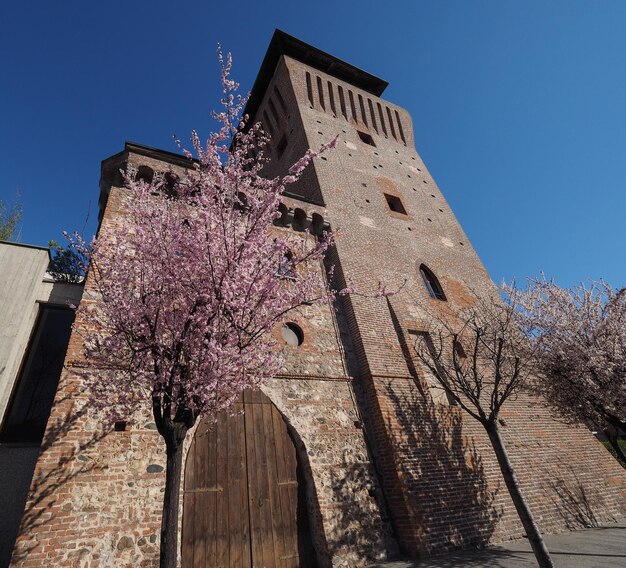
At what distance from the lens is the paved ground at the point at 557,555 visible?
5.97 metres

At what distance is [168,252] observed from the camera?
5465 millimetres

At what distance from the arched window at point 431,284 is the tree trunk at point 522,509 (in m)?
5.32

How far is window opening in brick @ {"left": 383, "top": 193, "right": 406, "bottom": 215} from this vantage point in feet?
47.4

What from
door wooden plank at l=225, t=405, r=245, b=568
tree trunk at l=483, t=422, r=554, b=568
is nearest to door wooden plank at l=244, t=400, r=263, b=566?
door wooden plank at l=225, t=405, r=245, b=568

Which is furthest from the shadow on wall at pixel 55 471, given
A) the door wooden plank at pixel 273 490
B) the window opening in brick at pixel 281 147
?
the window opening in brick at pixel 281 147

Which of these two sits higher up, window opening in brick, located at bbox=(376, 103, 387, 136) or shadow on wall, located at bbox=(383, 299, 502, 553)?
window opening in brick, located at bbox=(376, 103, 387, 136)

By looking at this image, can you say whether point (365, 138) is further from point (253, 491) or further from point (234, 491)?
point (234, 491)

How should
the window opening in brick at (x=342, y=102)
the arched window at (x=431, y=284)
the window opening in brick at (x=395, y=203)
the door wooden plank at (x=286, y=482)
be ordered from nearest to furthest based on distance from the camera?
the door wooden plank at (x=286, y=482)
the arched window at (x=431, y=284)
the window opening in brick at (x=395, y=203)
the window opening in brick at (x=342, y=102)

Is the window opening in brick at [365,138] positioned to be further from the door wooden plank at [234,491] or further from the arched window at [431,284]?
the door wooden plank at [234,491]

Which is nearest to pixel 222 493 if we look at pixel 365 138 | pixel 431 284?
pixel 431 284

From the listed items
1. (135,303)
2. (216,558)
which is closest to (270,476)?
(216,558)

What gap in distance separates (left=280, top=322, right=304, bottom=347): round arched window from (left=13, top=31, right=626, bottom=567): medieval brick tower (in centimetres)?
4

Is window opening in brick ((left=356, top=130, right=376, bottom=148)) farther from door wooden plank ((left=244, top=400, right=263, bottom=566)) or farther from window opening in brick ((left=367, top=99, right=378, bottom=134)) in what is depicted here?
door wooden plank ((left=244, top=400, right=263, bottom=566))

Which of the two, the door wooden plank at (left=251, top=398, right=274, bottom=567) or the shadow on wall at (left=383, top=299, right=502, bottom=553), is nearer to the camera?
the door wooden plank at (left=251, top=398, right=274, bottom=567)
